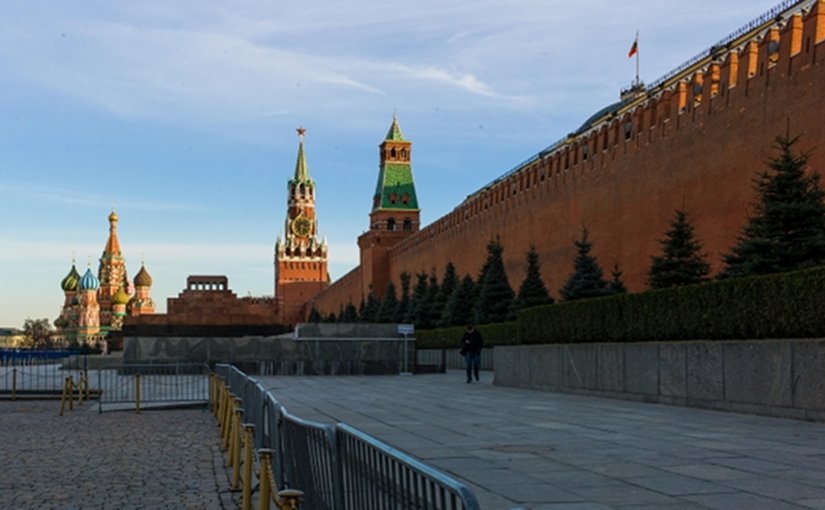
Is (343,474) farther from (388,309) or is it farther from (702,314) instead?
(388,309)

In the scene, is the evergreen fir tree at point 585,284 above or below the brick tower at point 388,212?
below

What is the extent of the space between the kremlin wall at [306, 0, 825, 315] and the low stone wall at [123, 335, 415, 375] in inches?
281

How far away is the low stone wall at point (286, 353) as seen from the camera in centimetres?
2194

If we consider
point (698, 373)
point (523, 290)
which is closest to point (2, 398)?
point (698, 373)

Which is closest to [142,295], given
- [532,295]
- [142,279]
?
[142,279]

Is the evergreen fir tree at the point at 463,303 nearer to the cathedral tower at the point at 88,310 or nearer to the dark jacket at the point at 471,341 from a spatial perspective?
the dark jacket at the point at 471,341

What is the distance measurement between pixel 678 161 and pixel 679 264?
513cm

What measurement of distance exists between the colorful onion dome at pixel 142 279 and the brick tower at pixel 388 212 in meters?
47.5

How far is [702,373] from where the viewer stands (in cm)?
1029

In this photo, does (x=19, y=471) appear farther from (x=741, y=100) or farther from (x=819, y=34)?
(x=741, y=100)

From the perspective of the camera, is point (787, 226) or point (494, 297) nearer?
point (787, 226)

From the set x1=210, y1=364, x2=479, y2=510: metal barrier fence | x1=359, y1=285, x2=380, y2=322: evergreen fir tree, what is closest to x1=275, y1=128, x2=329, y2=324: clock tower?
x1=359, y1=285, x2=380, y2=322: evergreen fir tree

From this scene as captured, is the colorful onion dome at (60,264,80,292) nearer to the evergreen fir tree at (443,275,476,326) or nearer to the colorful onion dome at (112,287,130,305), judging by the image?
the colorful onion dome at (112,287,130,305)

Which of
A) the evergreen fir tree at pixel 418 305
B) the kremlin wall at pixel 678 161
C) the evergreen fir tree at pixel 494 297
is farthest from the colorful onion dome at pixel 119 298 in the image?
the evergreen fir tree at pixel 494 297
